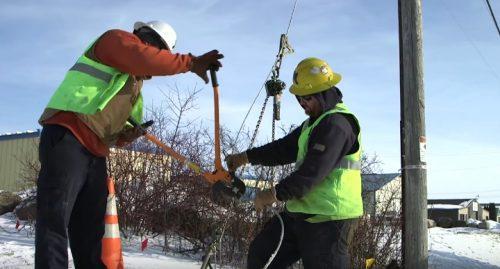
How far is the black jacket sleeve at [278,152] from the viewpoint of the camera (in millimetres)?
4133

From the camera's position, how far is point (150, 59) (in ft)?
10.6

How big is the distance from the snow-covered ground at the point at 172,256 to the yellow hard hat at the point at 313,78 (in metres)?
2.81

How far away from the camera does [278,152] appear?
13.6ft

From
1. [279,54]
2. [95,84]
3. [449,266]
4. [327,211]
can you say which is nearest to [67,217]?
[95,84]

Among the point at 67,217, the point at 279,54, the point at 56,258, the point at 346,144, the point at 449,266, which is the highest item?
the point at 279,54

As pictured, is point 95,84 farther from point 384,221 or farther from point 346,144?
point 384,221

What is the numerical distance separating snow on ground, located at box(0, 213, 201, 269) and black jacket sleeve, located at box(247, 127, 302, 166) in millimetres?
2039

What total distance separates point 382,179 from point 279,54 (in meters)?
2.92

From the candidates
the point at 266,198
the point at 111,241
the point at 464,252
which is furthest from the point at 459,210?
the point at 266,198

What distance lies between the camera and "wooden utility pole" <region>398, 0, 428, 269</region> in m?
5.81

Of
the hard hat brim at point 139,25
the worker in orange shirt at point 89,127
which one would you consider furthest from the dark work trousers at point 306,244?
the hard hat brim at point 139,25

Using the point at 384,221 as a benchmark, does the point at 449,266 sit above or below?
below

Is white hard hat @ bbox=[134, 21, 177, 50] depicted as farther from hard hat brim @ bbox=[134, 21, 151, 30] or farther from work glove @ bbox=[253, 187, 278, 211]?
work glove @ bbox=[253, 187, 278, 211]

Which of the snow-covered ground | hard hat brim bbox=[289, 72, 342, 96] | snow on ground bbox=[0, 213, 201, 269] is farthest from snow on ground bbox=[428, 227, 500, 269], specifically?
hard hat brim bbox=[289, 72, 342, 96]
